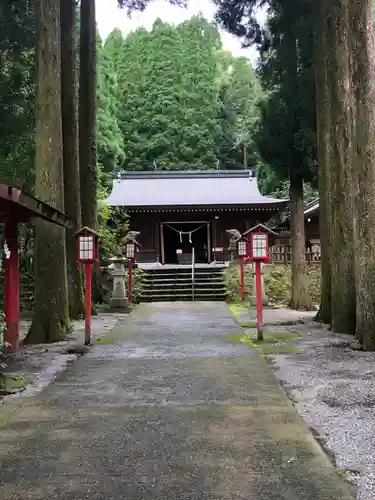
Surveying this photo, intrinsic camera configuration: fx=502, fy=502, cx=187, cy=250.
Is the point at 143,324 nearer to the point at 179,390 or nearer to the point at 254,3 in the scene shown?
the point at 179,390

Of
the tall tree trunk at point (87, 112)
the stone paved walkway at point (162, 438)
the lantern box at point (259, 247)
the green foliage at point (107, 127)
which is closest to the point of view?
the stone paved walkway at point (162, 438)

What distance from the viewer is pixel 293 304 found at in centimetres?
1288

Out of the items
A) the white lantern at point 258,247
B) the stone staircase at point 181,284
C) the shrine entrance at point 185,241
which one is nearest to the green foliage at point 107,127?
the shrine entrance at point 185,241

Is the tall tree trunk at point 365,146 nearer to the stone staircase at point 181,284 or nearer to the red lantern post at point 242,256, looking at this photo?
the red lantern post at point 242,256

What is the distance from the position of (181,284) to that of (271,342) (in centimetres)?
946

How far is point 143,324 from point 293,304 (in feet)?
14.9

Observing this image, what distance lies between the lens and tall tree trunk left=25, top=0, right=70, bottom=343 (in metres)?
7.85

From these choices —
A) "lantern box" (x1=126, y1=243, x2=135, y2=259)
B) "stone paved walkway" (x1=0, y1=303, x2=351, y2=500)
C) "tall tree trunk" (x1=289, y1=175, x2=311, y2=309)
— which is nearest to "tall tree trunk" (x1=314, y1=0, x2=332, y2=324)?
"tall tree trunk" (x1=289, y1=175, x2=311, y2=309)

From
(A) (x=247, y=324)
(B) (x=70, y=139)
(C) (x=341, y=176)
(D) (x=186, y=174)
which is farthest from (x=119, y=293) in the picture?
(D) (x=186, y=174)

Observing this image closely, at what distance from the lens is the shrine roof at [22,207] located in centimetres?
492

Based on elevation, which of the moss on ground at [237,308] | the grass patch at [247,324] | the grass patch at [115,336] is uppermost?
the grass patch at [115,336]

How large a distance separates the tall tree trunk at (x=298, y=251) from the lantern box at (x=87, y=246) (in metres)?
6.20

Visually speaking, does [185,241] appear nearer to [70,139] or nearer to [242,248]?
[242,248]

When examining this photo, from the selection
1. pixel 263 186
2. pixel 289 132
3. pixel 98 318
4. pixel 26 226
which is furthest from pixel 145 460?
pixel 263 186
